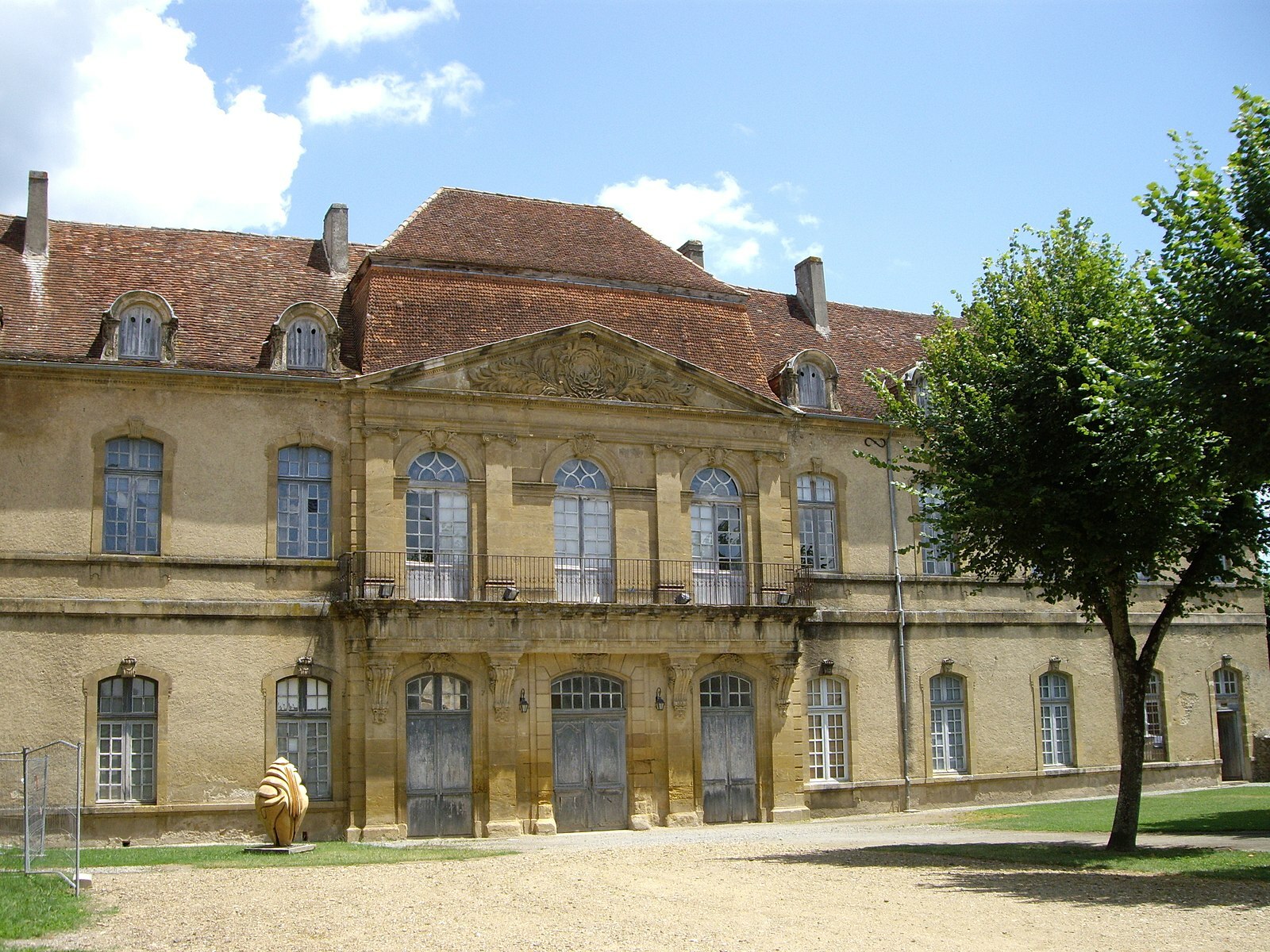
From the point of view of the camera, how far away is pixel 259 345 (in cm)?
2403

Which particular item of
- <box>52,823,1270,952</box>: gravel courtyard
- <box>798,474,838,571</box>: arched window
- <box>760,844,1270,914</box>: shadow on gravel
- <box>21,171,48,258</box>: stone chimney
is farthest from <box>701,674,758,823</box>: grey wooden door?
<box>21,171,48,258</box>: stone chimney

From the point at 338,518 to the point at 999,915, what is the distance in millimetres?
13722

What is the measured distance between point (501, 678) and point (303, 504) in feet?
14.3

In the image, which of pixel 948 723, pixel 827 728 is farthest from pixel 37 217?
pixel 948 723

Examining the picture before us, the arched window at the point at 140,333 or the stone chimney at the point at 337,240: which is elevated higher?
the stone chimney at the point at 337,240

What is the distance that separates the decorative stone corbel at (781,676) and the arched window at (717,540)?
3.93 feet

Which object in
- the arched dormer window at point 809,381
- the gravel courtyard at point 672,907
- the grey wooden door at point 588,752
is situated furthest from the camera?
the arched dormer window at point 809,381

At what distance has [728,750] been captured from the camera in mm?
25281

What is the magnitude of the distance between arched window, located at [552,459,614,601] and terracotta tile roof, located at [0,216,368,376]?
5.08 m

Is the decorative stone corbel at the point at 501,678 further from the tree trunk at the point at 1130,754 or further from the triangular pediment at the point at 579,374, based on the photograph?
the tree trunk at the point at 1130,754

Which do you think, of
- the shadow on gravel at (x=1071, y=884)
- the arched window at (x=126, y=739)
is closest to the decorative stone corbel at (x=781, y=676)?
the shadow on gravel at (x=1071, y=884)

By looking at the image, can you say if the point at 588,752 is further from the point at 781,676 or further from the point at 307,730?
the point at 307,730

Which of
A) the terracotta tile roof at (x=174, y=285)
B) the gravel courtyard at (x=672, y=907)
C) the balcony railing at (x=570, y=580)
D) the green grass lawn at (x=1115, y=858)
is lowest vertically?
the green grass lawn at (x=1115, y=858)

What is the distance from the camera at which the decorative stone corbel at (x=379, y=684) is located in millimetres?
22828
